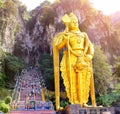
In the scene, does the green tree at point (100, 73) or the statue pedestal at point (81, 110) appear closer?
the statue pedestal at point (81, 110)

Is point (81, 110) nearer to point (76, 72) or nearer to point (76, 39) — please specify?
point (76, 72)

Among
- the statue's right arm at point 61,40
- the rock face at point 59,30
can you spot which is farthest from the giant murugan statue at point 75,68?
the rock face at point 59,30

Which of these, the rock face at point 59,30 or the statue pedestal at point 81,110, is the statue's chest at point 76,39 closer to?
the statue pedestal at point 81,110

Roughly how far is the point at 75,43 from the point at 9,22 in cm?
2571

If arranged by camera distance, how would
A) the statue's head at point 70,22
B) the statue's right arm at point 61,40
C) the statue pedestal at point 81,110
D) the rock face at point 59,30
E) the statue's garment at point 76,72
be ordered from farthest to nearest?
the rock face at point 59,30 < the statue's head at point 70,22 < the statue's right arm at point 61,40 < the statue's garment at point 76,72 < the statue pedestal at point 81,110

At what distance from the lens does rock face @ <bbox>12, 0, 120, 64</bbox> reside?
120 feet

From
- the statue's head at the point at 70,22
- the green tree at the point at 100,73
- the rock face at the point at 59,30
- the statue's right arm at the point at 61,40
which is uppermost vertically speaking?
the rock face at the point at 59,30

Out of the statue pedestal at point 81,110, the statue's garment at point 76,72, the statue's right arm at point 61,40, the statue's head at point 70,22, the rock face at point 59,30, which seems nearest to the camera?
the statue pedestal at point 81,110

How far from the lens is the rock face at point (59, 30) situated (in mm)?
36438

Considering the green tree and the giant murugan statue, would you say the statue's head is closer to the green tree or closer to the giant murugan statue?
the giant murugan statue

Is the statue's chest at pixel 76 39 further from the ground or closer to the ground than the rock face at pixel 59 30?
closer to the ground

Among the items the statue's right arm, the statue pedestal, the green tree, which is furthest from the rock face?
the statue pedestal

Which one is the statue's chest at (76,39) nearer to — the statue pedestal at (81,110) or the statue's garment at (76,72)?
the statue's garment at (76,72)

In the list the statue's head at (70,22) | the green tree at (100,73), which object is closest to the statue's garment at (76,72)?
the statue's head at (70,22)
